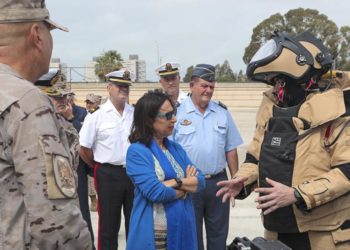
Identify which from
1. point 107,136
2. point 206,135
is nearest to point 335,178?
point 206,135

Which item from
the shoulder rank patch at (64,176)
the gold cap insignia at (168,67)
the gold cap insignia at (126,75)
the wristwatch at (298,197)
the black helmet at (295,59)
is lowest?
the wristwatch at (298,197)

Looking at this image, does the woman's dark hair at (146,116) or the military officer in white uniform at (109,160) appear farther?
the military officer in white uniform at (109,160)

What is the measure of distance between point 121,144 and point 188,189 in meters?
1.76

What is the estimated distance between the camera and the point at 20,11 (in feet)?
5.20

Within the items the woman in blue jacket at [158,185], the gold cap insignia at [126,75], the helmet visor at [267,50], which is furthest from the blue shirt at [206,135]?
the helmet visor at [267,50]

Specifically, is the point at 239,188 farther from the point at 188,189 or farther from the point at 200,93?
the point at 200,93

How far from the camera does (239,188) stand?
2990mm

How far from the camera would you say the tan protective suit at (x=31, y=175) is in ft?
4.85

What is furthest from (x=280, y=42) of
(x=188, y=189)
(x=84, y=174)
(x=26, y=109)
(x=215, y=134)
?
(x=84, y=174)

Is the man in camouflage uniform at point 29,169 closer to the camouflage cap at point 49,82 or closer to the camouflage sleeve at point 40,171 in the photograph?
the camouflage sleeve at point 40,171

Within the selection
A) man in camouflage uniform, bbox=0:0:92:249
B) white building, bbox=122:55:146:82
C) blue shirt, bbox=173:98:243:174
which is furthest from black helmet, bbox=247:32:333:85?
white building, bbox=122:55:146:82

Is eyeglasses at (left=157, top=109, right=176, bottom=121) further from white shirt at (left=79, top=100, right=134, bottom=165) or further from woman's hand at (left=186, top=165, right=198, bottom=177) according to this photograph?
white shirt at (left=79, top=100, right=134, bottom=165)

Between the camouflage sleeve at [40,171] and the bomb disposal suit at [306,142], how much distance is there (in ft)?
4.49

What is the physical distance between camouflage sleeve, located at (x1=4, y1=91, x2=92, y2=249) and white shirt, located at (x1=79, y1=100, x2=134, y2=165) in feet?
10.9
